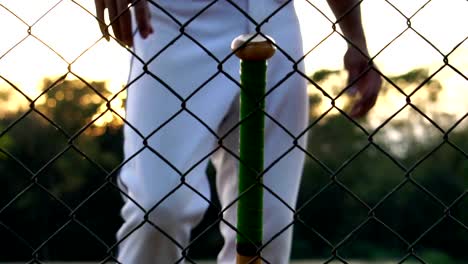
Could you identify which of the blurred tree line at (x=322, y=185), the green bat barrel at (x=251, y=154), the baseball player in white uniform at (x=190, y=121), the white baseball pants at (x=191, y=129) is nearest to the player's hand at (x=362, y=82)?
the baseball player in white uniform at (x=190, y=121)

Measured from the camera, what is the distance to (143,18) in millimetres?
1911

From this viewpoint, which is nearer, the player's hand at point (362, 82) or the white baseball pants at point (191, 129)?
the white baseball pants at point (191, 129)

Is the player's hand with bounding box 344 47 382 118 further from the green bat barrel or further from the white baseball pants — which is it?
the green bat barrel

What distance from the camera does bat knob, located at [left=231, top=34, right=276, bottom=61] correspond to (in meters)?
1.78

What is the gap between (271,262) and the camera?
213 centimetres

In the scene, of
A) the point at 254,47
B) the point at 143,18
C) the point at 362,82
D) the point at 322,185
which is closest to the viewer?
the point at 254,47

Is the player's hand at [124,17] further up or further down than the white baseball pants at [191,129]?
further up

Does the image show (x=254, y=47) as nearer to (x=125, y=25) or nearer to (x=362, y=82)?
(x=125, y=25)

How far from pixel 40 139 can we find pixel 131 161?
85.5 ft

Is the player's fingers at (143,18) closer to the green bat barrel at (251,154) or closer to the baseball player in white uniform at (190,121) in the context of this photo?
the baseball player in white uniform at (190,121)

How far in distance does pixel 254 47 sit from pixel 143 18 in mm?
257

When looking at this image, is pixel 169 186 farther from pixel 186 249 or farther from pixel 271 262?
pixel 271 262

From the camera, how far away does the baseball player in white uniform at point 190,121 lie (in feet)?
6.38

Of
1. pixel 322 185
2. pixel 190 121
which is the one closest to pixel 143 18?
pixel 190 121
